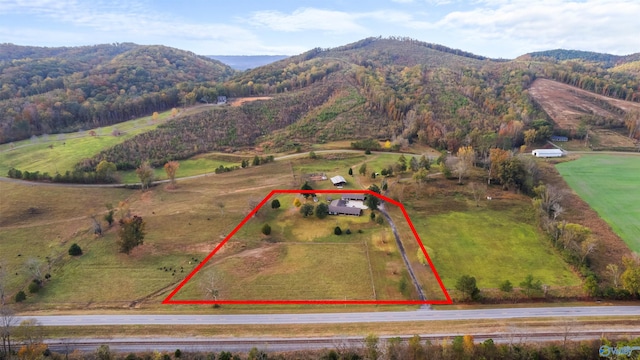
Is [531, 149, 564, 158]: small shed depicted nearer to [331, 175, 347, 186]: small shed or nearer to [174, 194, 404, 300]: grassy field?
[331, 175, 347, 186]: small shed

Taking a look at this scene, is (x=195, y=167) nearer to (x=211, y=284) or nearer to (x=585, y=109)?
(x=211, y=284)

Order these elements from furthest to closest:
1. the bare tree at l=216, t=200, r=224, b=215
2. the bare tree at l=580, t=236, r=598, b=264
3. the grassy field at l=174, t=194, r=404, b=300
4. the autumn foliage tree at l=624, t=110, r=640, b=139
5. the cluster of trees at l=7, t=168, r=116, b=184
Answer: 1. the autumn foliage tree at l=624, t=110, r=640, b=139
2. the cluster of trees at l=7, t=168, r=116, b=184
3. the bare tree at l=216, t=200, r=224, b=215
4. the bare tree at l=580, t=236, r=598, b=264
5. the grassy field at l=174, t=194, r=404, b=300

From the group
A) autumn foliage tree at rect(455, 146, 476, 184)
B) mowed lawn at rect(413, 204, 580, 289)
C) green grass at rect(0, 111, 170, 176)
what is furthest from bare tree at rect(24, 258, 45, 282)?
autumn foliage tree at rect(455, 146, 476, 184)

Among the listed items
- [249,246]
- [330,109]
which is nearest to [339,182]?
[249,246]

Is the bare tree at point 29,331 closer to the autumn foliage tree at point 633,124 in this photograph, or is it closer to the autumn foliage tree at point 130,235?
the autumn foliage tree at point 130,235

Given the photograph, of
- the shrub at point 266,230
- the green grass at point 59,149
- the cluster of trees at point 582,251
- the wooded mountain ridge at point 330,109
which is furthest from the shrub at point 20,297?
the cluster of trees at point 582,251

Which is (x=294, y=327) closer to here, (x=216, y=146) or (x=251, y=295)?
(x=251, y=295)

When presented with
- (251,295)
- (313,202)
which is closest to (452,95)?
(313,202)
